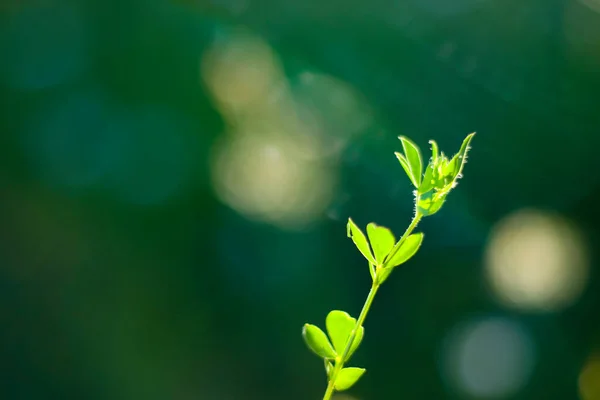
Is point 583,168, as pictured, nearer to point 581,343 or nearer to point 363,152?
point 581,343

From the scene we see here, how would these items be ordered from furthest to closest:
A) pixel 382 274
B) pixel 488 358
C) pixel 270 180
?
pixel 488 358, pixel 270 180, pixel 382 274

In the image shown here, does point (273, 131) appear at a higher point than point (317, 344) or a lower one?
higher

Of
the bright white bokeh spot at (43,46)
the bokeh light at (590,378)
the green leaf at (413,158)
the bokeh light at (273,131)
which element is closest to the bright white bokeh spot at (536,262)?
the bokeh light at (590,378)

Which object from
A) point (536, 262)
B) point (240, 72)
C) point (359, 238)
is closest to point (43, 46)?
point (240, 72)

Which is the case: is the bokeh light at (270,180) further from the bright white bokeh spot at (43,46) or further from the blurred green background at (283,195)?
the bright white bokeh spot at (43,46)

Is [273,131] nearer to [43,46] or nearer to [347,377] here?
[43,46]

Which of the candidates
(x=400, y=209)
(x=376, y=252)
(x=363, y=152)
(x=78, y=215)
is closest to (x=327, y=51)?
(x=363, y=152)

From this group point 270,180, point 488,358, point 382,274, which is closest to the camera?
point 382,274

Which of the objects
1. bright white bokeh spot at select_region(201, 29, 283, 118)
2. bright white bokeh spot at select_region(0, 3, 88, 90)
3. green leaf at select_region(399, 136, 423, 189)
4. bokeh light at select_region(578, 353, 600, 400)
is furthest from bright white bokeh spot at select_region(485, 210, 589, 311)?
green leaf at select_region(399, 136, 423, 189)
